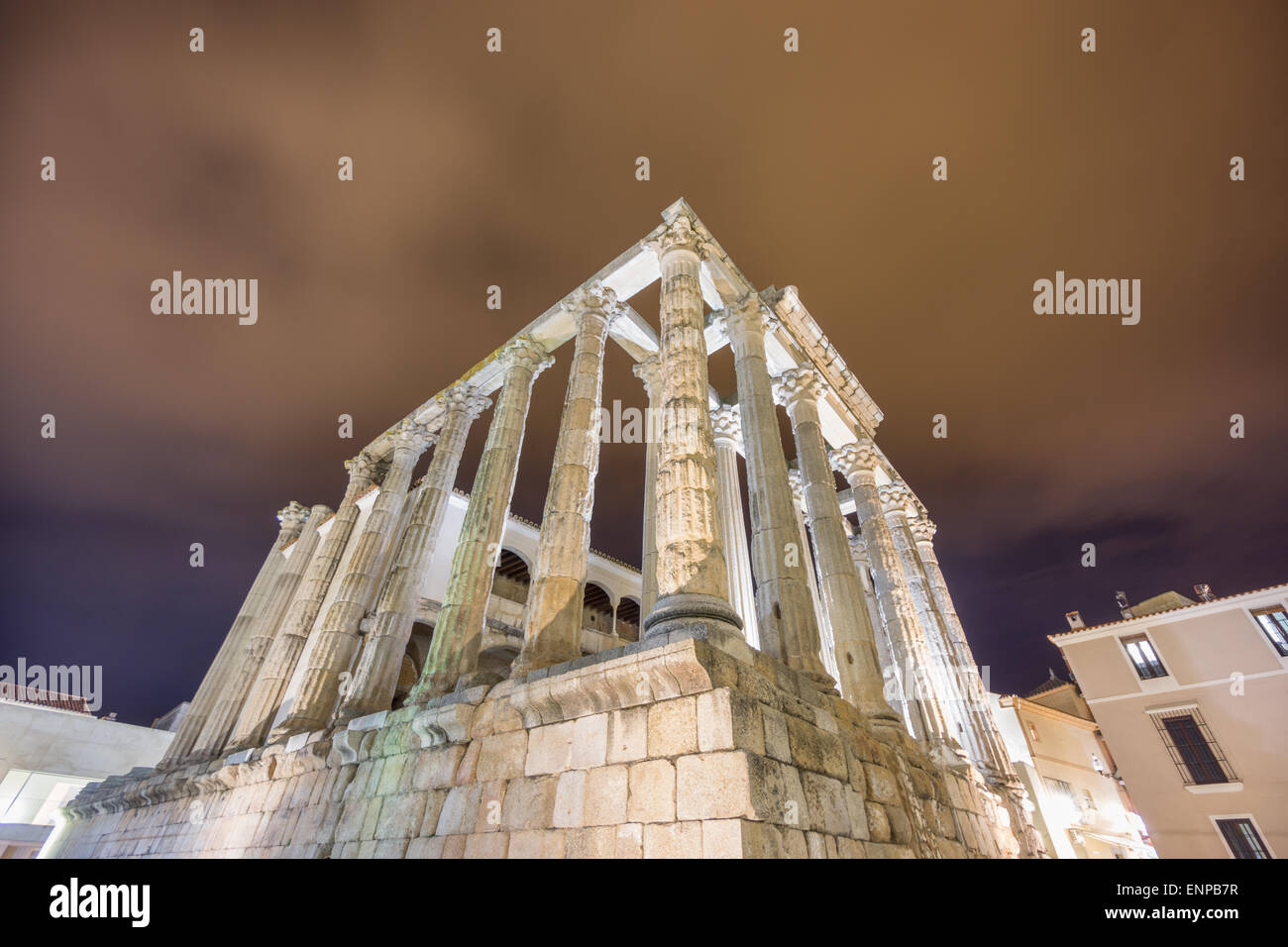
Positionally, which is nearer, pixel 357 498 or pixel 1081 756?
pixel 357 498

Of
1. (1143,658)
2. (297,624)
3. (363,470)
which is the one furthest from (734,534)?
(1143,658)

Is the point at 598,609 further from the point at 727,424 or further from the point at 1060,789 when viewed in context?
the point at 1060,789

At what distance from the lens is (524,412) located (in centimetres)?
1280

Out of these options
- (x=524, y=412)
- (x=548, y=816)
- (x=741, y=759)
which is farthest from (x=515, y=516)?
(x=741, y=759)

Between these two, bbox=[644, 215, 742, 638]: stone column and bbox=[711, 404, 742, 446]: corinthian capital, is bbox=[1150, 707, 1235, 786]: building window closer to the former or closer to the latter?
bbox=[711, 404, 742, 446]: corinthian capital

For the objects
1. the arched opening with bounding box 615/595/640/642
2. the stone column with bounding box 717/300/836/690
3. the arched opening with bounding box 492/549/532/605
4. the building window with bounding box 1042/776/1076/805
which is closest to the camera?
the stone column with bounding box 717/300/836/690

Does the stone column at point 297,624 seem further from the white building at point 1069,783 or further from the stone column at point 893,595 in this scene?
the white building at point 1069,783

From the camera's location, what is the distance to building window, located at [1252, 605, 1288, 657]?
18.5 m

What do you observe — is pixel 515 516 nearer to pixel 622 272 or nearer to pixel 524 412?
pixel 524 412

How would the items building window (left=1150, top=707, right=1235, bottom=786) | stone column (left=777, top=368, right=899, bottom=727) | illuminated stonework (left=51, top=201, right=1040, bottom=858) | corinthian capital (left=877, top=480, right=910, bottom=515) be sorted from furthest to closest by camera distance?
1. building window (left=1150, top=707, right=1235, bottom=786)
2. corinthian capital (left=877, top=480, right=910, bottom=515)
3. stone column (left=777, top=368, right=899, bottom=727)
4. illuminated stonework (left=51, top=201, right=1040, bottom=858)

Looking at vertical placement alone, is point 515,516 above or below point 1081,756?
above

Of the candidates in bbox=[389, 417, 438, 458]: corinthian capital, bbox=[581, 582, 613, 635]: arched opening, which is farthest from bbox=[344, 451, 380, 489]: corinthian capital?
bbox=[581, 582, 613, 635]: arched opening

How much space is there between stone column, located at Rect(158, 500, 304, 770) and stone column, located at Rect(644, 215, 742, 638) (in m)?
15.5
